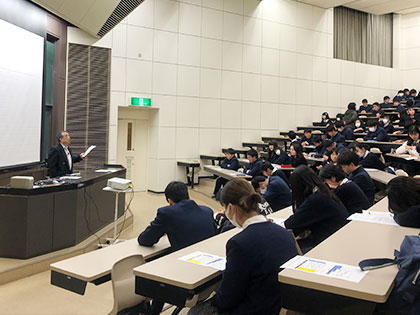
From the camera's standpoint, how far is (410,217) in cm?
266

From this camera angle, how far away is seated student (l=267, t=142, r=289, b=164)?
328 inches

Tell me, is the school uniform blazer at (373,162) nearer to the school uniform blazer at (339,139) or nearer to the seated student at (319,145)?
the seated student at (319,145)

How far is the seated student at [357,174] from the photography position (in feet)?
14.5

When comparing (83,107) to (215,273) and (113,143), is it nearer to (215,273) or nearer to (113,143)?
(113,143)

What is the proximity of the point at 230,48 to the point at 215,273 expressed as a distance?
31.2ft

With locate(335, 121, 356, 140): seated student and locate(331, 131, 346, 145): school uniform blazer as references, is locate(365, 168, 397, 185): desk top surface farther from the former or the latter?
locate(335, 121, 356, 140): seated student

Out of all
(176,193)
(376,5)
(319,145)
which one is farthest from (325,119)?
(176,193)

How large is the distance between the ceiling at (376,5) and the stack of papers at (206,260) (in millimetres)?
11655

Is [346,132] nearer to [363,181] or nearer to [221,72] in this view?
[221,72]

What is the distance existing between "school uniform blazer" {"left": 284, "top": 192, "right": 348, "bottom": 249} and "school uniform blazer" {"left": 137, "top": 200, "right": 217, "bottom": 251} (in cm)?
72

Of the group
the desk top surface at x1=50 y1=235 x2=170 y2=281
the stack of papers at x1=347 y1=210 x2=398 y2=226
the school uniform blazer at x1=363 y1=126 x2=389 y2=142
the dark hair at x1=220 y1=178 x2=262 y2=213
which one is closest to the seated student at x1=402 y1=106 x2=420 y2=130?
the school uniform blazer at x1=363 y1=126 x2=389 y2=142

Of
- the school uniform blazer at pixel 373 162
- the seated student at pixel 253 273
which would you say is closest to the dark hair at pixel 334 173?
the seated student at pixel 253 273

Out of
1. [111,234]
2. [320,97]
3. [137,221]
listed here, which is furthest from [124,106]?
[320,97]

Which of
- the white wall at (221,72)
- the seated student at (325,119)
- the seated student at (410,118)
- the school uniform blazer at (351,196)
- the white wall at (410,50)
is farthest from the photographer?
the white wall at (410,50)
